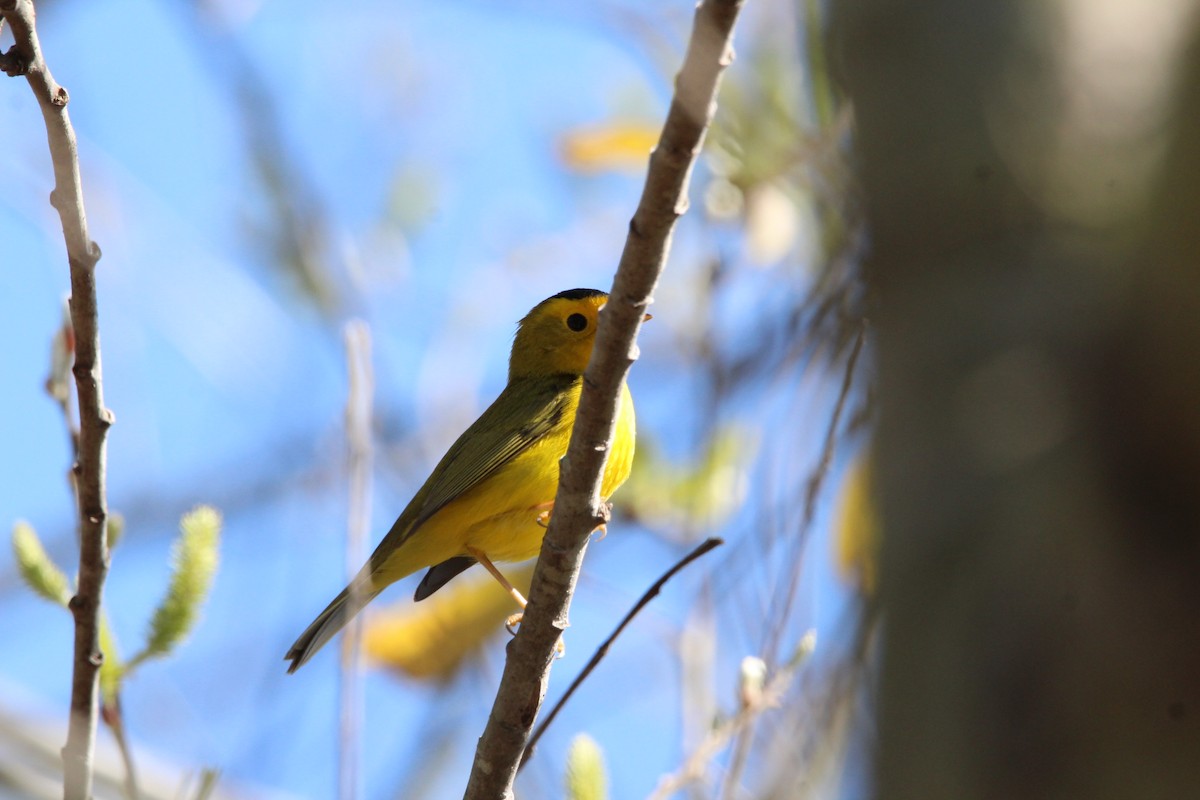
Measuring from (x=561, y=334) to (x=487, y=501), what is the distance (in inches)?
42.2

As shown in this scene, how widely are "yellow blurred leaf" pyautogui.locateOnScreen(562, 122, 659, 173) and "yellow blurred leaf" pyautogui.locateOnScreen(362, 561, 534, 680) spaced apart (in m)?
1.75

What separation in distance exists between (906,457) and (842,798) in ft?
2.27

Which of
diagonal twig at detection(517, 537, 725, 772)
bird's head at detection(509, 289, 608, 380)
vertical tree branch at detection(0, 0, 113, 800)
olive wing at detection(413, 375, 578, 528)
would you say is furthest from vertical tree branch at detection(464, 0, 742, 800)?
bird's head at detection(509, 289, 608, 380)

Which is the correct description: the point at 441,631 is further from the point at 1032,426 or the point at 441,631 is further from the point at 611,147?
the point at 1032,426

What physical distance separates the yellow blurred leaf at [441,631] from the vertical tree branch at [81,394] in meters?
2.04

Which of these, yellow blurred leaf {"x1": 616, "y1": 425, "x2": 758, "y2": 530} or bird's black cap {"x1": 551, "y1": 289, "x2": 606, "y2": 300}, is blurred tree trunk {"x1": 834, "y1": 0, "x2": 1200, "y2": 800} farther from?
bird's black cap {"x1": 551, "y1": 289, "x2": 606, "y2": 300}

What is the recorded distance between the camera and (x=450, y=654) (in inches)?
175

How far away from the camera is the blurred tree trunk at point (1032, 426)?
5.88ft

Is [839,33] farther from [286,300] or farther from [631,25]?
[286,300]

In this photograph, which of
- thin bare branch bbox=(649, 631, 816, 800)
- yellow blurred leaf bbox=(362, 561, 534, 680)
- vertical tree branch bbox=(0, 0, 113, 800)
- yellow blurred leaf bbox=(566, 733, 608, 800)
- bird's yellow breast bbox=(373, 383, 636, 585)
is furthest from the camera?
yellow blurred leaf bbox=(362, 561, 534, 680)

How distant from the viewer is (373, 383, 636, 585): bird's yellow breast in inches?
167

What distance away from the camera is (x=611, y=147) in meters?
4.97

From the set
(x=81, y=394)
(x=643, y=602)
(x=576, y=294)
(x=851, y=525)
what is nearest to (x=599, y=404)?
Answer: (x=643, y=602)

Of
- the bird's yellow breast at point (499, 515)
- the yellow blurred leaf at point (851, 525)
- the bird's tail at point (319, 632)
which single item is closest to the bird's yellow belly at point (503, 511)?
the bird's yellow breast at point (499, 515)
